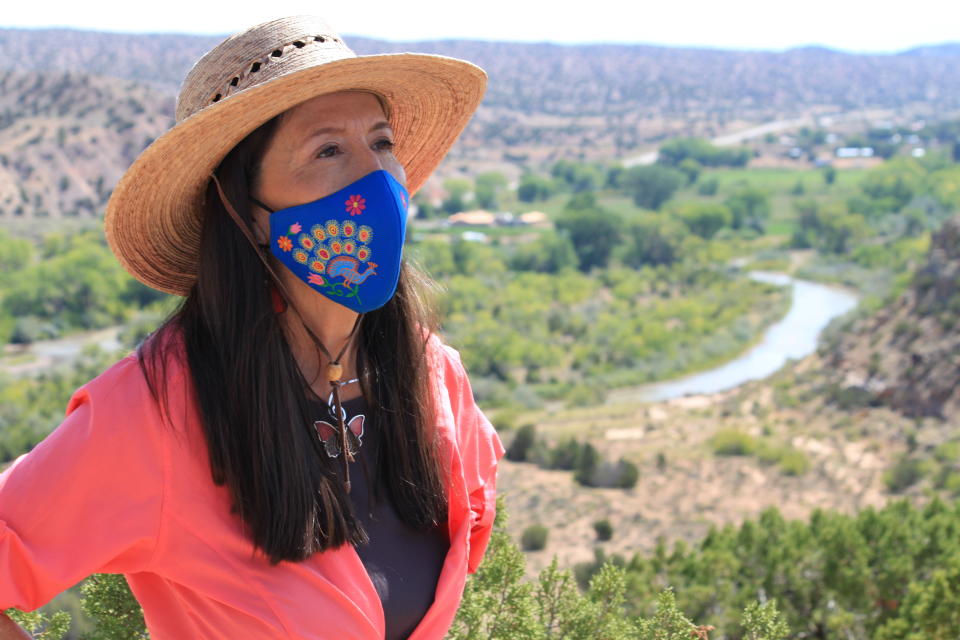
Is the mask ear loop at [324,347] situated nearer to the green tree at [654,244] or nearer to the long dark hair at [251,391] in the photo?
the long dark hair at [251,391]

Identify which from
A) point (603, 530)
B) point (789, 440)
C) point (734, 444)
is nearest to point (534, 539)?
point (603, 530)

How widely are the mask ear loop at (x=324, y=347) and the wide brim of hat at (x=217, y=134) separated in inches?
3.7

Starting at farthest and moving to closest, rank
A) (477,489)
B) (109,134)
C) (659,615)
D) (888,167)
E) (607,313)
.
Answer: (888,167), (109,134), (607,313), (659,615), (477,489)

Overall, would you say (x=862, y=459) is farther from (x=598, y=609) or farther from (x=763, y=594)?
(x=598, y=609)

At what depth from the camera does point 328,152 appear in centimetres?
198

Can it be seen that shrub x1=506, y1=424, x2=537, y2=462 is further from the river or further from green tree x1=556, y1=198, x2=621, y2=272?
green tree x1=556, y1=198, x2=621, y2=272

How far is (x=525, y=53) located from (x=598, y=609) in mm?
182407

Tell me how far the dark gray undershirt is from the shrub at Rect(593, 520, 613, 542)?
61.0 ft

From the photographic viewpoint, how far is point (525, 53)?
588 ft

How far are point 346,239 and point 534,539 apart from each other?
18224 millimetres

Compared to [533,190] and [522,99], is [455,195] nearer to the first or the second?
[533,190]

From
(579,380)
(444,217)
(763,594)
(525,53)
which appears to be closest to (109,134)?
(444,217)

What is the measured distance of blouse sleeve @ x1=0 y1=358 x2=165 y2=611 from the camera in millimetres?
1671

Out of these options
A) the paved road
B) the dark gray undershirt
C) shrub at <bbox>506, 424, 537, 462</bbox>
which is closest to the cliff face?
shrub at <bbox>506, 424, 537, 462</bbox>
